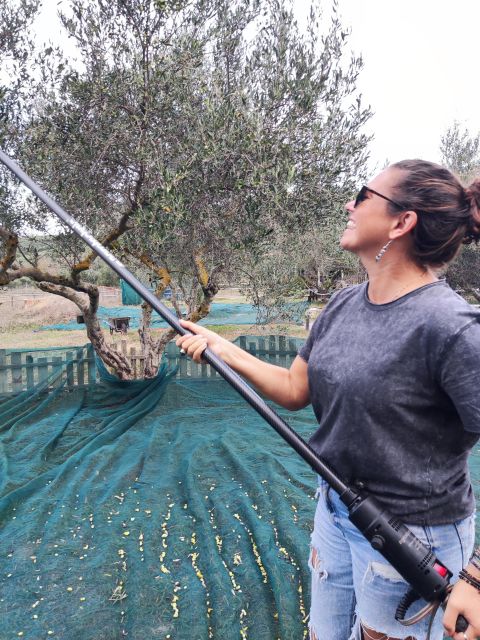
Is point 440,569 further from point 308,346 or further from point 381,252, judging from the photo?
point 381,252

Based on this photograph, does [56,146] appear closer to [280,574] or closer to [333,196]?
[333,196]

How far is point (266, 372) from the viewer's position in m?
2.06

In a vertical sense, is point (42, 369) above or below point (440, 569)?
below

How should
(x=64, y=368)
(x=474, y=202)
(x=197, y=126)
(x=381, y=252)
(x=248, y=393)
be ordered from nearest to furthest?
(x=474, y=202), (x=381, y=252), (x=248, y=393), (x=197, y=126), (x=64, y=368)

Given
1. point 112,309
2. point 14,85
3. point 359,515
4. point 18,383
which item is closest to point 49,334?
point 112,309

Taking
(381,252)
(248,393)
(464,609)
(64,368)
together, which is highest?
(381,252)

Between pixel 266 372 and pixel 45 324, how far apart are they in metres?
19.2

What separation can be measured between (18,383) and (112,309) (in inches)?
502

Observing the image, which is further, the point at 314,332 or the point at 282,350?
the point at 282,350

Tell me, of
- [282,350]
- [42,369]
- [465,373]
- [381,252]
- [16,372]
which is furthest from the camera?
[282,350]

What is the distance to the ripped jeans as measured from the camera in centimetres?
150

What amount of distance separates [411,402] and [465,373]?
0.19 m

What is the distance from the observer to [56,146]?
517 centimetres

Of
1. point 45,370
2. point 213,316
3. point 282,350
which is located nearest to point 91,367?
point 45,370
